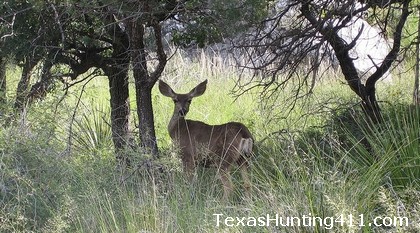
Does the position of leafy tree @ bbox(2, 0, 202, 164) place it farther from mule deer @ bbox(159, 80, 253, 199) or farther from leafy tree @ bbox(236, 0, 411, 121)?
leafy tree @ bbox(236, 0, 411, 121)

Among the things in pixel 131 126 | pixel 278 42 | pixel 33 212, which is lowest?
pixel 33 212

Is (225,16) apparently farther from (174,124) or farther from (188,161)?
(174,124)

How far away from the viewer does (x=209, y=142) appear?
883 centimetres

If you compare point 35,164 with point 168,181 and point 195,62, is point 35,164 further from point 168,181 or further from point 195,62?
point 195,62

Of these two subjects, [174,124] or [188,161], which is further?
[174,124]

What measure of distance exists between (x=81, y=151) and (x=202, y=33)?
6.85 feet

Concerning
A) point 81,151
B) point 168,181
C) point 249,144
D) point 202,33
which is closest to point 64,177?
point 168,181

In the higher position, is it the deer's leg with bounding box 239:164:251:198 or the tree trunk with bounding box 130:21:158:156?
the tree trunk with bounding box 130:21:158:156

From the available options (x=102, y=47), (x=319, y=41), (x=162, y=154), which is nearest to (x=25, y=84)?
(x=102, y=47)

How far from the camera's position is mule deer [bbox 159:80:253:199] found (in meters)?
8.54

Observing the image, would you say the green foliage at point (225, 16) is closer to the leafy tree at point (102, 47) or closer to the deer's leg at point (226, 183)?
the leafy tree at point (102, 47)

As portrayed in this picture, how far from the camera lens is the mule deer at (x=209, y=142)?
28.0 feet

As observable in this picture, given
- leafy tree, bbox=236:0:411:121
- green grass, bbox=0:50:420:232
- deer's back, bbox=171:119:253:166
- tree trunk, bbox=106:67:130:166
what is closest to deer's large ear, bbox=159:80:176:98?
deer's back, bbox=171:119:253:166

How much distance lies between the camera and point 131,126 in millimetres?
10562
